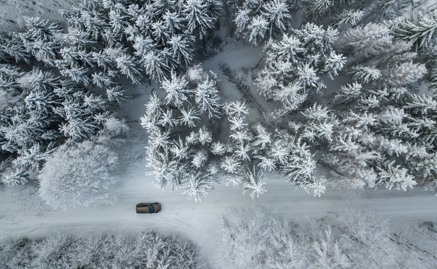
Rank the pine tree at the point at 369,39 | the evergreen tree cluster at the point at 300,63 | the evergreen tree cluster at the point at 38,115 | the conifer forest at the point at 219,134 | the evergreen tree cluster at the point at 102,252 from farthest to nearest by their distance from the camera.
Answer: the evergreen tree cluster at the point at 102,252
the evergreen tree cluster at the point at 38,115
the conifer forest at the point at 219,134
the pine tree at the point at 369,39
the evergreen tree cluster at the point at 300,63

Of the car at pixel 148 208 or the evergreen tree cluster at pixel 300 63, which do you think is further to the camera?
the car at pixel 148 208

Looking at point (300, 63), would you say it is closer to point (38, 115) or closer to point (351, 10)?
point (351, 10)

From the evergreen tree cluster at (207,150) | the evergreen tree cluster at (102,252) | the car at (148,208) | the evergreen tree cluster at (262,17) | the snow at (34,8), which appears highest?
the snow at (34,8)

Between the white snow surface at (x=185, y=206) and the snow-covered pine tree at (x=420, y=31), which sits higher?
the snow-covered pine tree at (x=420, y=31)

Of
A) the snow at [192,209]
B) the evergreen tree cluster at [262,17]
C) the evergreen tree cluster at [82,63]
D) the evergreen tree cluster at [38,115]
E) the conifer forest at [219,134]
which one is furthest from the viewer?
the snow at [192,209]

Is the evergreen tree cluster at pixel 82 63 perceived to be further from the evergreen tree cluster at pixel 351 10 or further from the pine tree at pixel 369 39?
the pine tree at pixel 369 39

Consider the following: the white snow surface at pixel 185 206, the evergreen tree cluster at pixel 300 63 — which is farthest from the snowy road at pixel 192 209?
the evergreen tree cluster at pixel 300 63

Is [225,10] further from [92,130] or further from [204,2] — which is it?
[92,130]

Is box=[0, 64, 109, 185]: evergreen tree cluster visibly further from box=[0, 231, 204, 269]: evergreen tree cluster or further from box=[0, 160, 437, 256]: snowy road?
box=[0, 231, 204, 269]: evergreen tree cluster

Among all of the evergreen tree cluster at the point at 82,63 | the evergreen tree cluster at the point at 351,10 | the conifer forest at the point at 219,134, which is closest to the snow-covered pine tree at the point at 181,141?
→ the conifer forest at the point at 219,134
